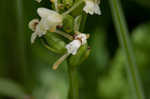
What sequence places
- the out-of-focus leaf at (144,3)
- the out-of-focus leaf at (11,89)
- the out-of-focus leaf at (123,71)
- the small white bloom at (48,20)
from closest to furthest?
the small white bloom at (48,20) < the out-of-focus leaf at (11,89) < the out-of-focus leaf at (123,71) < the out-of-focus leaf at (144,3)

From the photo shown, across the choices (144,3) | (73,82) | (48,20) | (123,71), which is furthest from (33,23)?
(144,3)

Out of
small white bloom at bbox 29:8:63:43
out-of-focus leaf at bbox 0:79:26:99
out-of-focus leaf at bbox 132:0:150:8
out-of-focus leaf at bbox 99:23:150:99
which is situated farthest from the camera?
out-of-focus leaf at bbox 132:0:150:8

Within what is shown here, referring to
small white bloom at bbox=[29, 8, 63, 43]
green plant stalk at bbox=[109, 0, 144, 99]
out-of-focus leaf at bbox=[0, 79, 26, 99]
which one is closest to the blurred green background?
out-of-focus leaf at bbox=[0, 79, 26, 99]

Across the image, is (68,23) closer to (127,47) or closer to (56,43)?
(56,43)

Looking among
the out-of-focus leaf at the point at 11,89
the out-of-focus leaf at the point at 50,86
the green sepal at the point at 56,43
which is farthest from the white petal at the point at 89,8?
the out-of-focus leaf at the point at 50,86

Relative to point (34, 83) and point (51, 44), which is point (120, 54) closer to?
point (34, 83)

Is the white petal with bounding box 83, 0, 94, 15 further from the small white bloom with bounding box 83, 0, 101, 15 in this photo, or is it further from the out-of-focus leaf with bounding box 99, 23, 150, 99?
the out-of-focus leaf with bounding box 99, 23, 150, 99

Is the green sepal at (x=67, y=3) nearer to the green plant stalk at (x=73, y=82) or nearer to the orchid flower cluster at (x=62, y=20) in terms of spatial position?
the orchid flower cluster at (x=62, y=20)

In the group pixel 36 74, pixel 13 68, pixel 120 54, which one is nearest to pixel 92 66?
pixel 120 54
